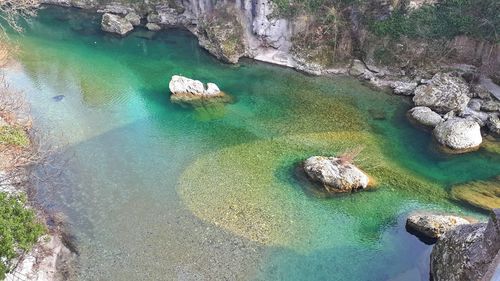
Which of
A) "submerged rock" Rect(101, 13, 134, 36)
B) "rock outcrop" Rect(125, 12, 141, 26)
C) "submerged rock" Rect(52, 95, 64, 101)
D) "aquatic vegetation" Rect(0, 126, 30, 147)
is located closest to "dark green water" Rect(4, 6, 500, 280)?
"submerged rock" Rect(52, 95, 64, 101)

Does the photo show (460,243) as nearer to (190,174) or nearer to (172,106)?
(190,174)

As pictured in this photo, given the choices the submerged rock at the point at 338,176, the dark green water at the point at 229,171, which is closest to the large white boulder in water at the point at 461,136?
the dark green water at the point at 229,171

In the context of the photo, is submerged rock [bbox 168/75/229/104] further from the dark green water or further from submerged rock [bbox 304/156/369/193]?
submerged rock [bbox 304/156/369/193]

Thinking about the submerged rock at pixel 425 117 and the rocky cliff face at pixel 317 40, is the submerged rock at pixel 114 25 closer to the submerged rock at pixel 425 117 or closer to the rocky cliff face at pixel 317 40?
the rocky cliff face at pixel 317 40

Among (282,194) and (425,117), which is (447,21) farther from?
(282,194)

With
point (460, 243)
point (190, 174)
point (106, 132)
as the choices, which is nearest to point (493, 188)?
point (460, 243)

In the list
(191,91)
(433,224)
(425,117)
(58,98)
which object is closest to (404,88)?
(425,117)
